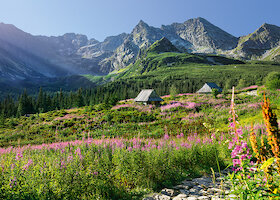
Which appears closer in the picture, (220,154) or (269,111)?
(269,111)

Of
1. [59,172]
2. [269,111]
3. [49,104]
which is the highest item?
[269,111]

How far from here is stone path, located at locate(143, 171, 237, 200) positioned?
14.3ft

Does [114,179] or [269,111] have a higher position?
[269,111]

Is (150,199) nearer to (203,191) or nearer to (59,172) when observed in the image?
(203,191)

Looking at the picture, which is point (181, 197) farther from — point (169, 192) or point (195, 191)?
point (195, 191)

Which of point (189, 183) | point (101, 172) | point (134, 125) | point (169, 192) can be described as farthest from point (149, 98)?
point (101, 172)

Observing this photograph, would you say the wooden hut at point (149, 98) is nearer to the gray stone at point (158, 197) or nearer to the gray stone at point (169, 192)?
the gray stone at point (169, 192)

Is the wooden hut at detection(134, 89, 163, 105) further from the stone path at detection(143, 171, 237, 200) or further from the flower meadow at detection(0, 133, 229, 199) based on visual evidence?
the stone path at detection(143, 171, 237, 200)

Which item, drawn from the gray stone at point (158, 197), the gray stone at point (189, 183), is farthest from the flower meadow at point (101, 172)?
the gray stone at point (158, 197)

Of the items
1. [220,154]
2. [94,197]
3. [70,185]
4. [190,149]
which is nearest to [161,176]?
[190,149]

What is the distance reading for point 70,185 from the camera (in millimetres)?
4129

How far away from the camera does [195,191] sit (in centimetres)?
488

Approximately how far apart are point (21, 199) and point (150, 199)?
294 cm

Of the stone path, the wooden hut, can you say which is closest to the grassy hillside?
the wooden hut
